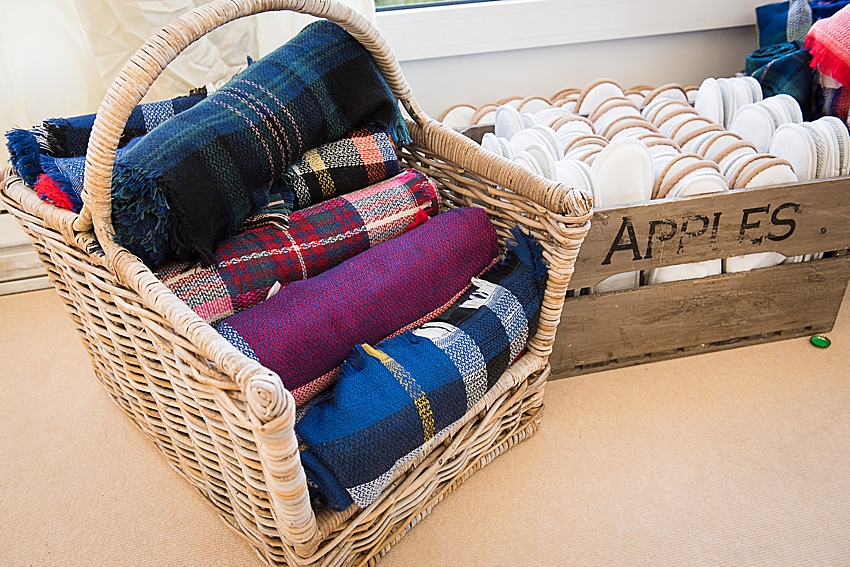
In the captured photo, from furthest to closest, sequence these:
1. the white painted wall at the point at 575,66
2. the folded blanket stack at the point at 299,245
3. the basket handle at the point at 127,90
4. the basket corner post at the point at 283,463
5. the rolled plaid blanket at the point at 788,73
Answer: the white painted wall at the point at 575,66, the rolled plaid blanket at the point at 788,73, the folded blanket stack at the point at 299,245, the basket handle at the point at 127,90, the basket corner post at the point at 283,463

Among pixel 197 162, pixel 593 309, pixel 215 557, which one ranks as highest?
pixel 197 162

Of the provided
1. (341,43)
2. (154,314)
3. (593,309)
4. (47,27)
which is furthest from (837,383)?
(47,27)

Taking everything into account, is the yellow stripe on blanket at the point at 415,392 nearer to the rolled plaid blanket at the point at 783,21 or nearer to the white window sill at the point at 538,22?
the white window sill at the point at 538,22

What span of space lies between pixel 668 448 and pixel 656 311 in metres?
0.24

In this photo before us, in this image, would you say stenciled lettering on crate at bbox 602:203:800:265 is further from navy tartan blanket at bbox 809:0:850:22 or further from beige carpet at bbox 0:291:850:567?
navy tartan blanket at bbox 809:0:850:22

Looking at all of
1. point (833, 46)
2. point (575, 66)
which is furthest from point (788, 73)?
point (575, 66)

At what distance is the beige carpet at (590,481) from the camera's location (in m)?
0.90

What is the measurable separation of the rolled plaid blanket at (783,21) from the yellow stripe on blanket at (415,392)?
1.25 m

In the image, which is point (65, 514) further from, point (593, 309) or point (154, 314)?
point (593, 309)

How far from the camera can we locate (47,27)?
122 cm

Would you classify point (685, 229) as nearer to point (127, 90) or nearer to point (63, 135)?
point (127, 90)

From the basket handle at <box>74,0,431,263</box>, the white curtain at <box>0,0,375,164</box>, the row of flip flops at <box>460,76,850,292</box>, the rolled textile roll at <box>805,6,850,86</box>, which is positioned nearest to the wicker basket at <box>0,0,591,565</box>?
the basket handle at <box>74,0,431,263</box>

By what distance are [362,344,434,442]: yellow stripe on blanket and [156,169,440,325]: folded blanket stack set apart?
204 mm

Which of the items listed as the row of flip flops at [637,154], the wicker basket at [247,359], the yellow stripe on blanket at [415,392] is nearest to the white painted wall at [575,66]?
the row of flip flops at [637,154]
